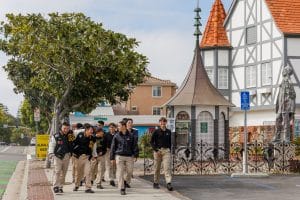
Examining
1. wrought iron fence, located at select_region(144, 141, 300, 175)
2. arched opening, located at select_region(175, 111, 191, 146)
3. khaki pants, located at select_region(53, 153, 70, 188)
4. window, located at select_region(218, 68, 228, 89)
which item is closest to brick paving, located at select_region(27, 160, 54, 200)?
khaki pants, located at select_region(53, 153, 70, 188)

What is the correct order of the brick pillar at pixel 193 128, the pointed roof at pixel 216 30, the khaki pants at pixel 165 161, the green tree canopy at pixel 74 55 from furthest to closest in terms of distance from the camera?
the pointed roof at pixel 216 30
the brick pillar at pixel 193 128
the green tree canopy at pixel 74 55
the khaki pants at pixel 165 161

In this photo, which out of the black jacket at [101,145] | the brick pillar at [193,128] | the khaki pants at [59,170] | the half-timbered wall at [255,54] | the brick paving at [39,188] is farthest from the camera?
the half-timbered wall at [255,54]

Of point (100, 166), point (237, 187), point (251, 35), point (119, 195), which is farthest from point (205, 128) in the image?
point (119, 195)

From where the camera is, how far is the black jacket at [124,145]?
15867mm

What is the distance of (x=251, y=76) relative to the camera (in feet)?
142

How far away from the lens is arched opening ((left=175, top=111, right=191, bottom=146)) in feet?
101

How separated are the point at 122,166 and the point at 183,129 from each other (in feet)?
49.4

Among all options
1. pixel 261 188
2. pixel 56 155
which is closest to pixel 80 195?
pixel 56 155

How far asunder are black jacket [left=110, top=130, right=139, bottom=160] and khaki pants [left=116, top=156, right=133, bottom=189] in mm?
117

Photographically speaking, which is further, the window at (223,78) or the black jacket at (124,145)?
the window at (223,78)

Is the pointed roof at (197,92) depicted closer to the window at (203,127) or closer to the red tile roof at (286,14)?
the window at (203,127)

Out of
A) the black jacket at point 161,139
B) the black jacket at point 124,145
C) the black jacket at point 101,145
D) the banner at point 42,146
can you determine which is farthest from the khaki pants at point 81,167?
the banner at point 42,146

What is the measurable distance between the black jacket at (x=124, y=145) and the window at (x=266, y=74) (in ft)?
87.4

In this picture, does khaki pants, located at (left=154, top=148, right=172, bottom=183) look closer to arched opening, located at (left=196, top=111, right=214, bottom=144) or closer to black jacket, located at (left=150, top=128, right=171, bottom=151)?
black jacket, located at (left=150, top=128, right=171, bottom=151)
